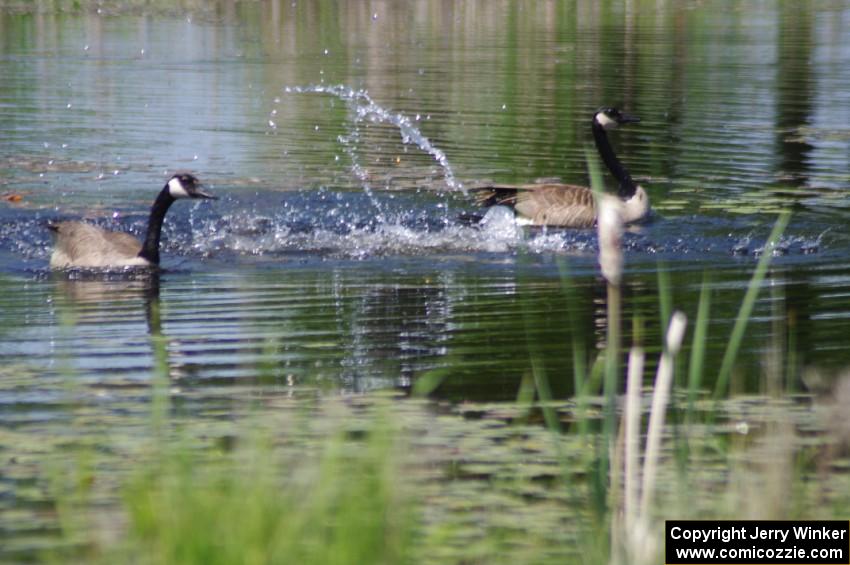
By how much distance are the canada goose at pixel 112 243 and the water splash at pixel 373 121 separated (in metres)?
3.39

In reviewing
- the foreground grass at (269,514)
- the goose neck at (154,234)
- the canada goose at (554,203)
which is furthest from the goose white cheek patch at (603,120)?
the foreground grass at (269,514)

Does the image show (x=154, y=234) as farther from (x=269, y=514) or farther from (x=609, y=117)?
(x=269, y=514)

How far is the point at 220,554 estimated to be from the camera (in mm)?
4664

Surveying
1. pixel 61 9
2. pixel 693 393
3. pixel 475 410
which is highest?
pixel 61 9

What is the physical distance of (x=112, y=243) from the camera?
42.7 ft

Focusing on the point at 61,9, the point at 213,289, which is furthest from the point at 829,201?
the point at 61,9

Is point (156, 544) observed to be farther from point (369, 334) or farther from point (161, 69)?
point (161, 69)

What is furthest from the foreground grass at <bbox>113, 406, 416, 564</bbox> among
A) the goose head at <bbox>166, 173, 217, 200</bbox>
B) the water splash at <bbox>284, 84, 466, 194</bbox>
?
the water splash at <bbox>284, 84, 466, 194</bbox>

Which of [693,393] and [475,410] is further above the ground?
[693,393]

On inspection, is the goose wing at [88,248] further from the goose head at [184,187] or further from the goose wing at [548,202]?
the goose wing at [548,202]

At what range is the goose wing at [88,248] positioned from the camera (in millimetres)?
12750

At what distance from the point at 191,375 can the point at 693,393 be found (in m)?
4.22

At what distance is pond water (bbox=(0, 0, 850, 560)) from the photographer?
9258 mm

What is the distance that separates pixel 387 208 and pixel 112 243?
353 cm
